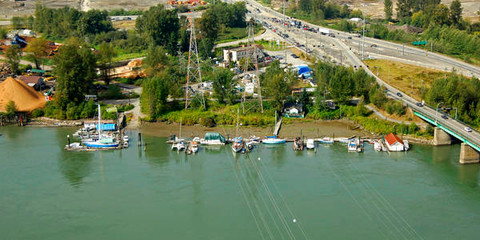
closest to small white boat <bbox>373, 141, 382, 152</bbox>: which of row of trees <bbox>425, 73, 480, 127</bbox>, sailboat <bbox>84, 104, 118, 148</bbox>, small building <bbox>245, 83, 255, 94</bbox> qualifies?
row of trees <bbox>425, 73, 480, 127</bbox>

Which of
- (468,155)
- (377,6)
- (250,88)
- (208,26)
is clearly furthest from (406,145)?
(377,6)

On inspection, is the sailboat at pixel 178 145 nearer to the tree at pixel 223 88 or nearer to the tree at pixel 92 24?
the tree at pixel 223 88

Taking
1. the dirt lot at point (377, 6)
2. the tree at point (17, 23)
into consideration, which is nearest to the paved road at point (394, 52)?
the dirt lot at point (377, 6)

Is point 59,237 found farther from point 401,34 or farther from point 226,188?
point 401,34

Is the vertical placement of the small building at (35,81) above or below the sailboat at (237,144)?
above

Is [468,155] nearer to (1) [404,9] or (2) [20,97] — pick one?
(2) [20,97]

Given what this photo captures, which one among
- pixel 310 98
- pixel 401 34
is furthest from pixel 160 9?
pixel 401 34
